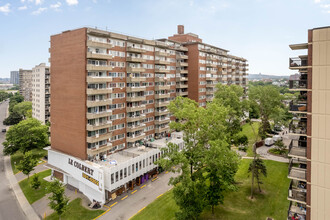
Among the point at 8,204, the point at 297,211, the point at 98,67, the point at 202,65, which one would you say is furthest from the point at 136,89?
the point at 297,211

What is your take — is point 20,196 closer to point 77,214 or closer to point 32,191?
point 32,191

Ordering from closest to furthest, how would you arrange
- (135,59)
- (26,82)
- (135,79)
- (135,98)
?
(135,59)
(135,79)
(135,98)
(26,82)

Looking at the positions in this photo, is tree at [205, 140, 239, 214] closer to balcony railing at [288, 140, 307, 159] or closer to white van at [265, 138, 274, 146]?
balcony railing at [288, 140, 307, 159]

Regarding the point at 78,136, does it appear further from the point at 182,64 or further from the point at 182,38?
the point at 182,38

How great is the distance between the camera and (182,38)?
7256cm

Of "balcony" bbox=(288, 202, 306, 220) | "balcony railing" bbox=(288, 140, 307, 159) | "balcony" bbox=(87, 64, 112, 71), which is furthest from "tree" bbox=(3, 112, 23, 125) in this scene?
"balcony" bbox=(288, 202, 306, 220)

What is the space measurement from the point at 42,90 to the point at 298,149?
3514 inches

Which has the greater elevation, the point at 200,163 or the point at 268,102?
the point at 268,102

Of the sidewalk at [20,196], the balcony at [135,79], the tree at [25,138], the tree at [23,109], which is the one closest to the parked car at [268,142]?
the balcony at [135,79]

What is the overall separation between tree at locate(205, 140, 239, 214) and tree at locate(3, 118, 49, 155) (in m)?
50.2

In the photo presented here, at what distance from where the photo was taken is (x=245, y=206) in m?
32.8

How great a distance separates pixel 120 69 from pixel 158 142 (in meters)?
18.9

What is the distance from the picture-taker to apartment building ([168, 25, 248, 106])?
67.3 metres

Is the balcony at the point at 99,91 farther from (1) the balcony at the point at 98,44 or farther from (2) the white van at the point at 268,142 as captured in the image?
(2) the white van at the point at 268,142
